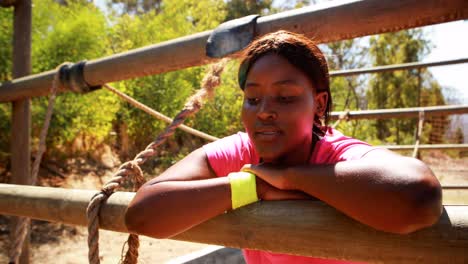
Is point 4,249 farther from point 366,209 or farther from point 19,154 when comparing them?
point 366,209

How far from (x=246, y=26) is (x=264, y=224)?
3.12 feet

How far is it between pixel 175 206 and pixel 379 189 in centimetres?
41

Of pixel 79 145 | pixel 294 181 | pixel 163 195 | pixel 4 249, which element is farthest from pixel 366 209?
pixel 79 145

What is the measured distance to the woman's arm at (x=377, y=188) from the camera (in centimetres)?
59

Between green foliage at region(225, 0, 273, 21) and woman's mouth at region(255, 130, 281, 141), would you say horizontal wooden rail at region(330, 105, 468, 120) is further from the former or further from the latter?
green foliage at region(225, 0, 273, 21)

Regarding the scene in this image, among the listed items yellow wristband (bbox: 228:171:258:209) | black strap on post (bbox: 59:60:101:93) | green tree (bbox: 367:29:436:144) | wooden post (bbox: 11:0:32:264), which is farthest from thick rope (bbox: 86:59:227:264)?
green tree (bbox: 367:29:436:144)

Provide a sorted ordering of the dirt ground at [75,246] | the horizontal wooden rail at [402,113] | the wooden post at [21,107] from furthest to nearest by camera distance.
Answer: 1. the dirt ground at [75,246]
2. the horizontal wooden rail at [402,113]
3. the wooden post at [21,107]

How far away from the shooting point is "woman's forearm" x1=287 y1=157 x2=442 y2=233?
59 centimetres

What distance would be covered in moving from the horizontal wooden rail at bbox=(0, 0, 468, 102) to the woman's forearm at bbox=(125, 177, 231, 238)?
813 millimetres

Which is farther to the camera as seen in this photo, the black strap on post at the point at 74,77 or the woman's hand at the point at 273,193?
the black strap on post at the point at 74,77

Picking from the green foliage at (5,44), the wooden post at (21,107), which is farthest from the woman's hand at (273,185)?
the green foliage at (5,44)

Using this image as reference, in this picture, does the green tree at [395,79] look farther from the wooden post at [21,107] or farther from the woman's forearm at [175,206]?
the woman's forearm at [175,206]

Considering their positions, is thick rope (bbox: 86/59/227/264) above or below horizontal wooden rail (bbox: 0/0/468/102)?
below

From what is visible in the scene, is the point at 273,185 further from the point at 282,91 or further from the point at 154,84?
the point at 154,84
